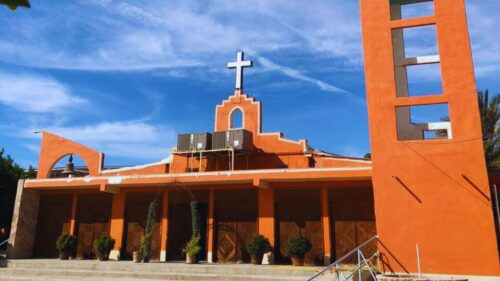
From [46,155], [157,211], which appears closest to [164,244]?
[157,211]

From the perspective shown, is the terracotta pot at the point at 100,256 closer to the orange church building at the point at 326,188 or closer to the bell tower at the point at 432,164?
the orange church building at the point at 326,188

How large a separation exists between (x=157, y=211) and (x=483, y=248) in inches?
506

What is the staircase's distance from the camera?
45.1 ft

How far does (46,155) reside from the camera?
20781 millimetres

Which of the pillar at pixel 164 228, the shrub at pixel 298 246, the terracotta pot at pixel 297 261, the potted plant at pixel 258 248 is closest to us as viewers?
the shrub at pixel 298 246

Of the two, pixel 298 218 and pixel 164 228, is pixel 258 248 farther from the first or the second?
pixel 164 228

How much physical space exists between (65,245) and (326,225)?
1128 cm

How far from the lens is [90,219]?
2012 cm

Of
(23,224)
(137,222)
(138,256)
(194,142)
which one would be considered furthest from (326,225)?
(23,224)

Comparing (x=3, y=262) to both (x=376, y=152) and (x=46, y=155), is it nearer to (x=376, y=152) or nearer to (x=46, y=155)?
(x=46, y=155)

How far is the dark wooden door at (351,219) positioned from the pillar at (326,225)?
0.22 m

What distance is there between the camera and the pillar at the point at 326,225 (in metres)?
16.5

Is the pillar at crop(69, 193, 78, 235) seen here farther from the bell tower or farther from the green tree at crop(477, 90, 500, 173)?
the green tree at crop(477, 90, 500, 173)

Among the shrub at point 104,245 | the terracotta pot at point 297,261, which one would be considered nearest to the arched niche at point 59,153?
the shrub at point 104,245
